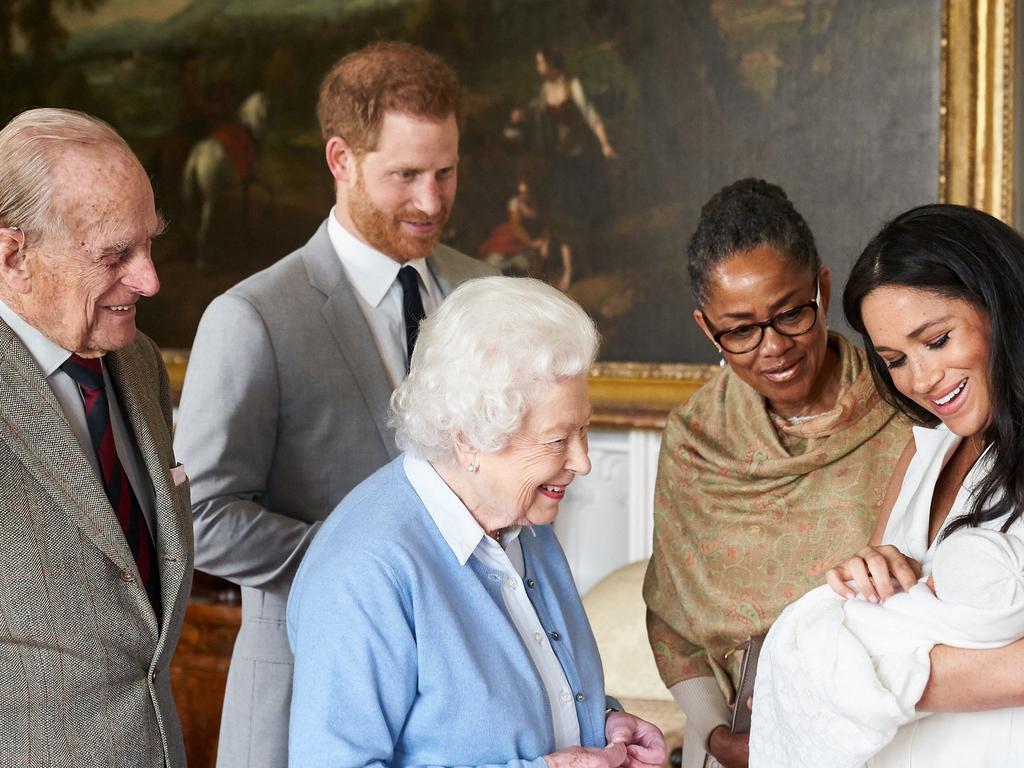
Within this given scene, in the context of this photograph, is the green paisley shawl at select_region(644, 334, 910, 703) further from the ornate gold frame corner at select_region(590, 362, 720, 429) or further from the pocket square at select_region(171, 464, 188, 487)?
the ornate gold frame corner at select_region(590, 362, 720, 429)

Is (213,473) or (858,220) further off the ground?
(858,220)

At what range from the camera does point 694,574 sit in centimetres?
321

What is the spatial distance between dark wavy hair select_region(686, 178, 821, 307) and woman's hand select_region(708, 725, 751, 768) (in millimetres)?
1038

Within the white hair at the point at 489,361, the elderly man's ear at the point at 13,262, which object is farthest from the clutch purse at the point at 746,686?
the elderly man's ear at the point at 13,262

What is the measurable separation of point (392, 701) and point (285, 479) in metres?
1.14

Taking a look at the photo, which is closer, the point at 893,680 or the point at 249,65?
the point at 893,680

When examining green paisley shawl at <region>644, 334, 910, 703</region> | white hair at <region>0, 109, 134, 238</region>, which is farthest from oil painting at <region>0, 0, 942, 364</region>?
white hair at <region>0, 109, 134, 238</region>

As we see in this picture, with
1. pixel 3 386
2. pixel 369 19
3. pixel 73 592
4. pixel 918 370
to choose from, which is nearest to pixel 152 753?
pixel 73 592

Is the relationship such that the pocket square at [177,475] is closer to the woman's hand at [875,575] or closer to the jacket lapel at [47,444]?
the jacket lapel at [47,444]

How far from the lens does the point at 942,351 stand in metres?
2.27

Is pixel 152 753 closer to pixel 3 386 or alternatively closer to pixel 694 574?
pixel 3 386

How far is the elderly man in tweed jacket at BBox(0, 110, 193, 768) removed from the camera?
2.14 metres

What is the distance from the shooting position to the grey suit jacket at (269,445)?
3.03 metres

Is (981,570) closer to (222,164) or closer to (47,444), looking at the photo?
(47,444)
